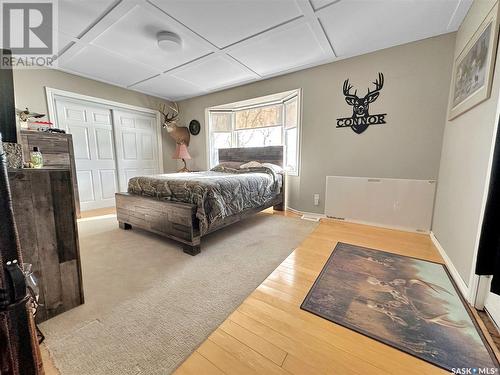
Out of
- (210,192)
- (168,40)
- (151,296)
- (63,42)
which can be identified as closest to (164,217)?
(210,192)

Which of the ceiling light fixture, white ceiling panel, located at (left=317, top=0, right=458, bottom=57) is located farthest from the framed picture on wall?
the ceiling light fixture

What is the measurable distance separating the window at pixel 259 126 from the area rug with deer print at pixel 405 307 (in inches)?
83.4

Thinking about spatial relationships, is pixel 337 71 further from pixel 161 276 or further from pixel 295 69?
pixel 161 276

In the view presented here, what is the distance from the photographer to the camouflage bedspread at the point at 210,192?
206 centimetres

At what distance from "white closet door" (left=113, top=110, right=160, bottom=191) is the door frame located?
0.07 m

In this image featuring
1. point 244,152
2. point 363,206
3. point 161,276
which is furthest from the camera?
point 244,152

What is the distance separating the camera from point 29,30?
2219 mm

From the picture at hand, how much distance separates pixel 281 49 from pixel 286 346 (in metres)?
3.01

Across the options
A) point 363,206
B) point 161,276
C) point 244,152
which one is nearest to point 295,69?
point 244,152

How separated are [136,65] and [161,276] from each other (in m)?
3.06

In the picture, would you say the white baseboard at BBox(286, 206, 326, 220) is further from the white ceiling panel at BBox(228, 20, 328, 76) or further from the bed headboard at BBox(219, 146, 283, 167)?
the white ceiling panel at BBox(228, 20, 328, 76)

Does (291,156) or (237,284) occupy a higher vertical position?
(291,156)

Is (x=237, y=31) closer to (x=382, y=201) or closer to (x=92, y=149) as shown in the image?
(x=382, y=201)

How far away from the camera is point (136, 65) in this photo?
305 cm
